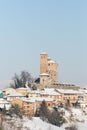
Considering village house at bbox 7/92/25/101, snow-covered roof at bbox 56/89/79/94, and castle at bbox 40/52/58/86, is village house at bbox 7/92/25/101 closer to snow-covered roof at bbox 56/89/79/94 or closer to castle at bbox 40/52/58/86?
snow-covered roof at bbox 56/89/79/94

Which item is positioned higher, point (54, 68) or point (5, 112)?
point (54, 68)

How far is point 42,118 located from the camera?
36531 mm

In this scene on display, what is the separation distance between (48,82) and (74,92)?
316 centimetres

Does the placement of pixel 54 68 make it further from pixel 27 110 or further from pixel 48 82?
pixel 27 110

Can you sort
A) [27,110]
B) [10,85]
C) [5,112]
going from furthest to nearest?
[10,85], [27,110], [5,112]

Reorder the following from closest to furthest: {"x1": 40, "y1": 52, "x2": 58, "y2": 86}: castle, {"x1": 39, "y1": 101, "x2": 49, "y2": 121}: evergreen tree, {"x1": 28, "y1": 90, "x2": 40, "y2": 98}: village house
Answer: {"x1": 39, "y1": 101, "x2": 49, "y2": 121}: evergreen tree → {"x1": 28, "y1": 90, "x2": 40, "y2": 98}: village house → {"x1": 40, "y1": 52, "x2": 58, "y2": 86}: castle

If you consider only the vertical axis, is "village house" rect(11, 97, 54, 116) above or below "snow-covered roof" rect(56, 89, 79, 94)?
below

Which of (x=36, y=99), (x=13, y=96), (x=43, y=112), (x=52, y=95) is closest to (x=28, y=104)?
(x=43, y=112)

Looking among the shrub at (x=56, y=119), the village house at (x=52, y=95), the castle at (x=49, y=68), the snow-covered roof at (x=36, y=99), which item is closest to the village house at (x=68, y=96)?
the village house at (x=52, y=95)

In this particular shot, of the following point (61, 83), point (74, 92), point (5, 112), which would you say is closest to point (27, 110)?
point (5, 112)

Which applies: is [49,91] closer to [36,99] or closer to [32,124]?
[36,99]

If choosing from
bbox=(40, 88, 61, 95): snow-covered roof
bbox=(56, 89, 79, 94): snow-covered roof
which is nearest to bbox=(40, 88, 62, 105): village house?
bbox=(40, 88, 61, 95): snow-covered roof

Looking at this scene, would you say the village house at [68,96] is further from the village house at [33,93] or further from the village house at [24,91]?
the village house at [24,91]

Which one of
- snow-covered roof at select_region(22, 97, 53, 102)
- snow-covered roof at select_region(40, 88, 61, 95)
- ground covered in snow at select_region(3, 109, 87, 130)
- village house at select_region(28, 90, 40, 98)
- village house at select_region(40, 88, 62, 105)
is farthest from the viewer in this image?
snow-covered roof at select_region(40, 88, 61, 95)
